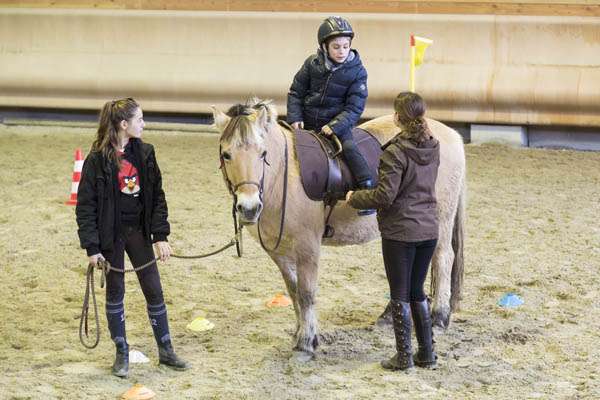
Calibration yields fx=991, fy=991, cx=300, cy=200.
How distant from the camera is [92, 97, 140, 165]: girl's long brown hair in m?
5.05

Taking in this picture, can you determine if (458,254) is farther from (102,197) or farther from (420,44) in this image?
(102,197)

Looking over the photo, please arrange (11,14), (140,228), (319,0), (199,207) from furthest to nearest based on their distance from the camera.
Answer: (11,14) → (319,0) → (199,207) → (140,228)

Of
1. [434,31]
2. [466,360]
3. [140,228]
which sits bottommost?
[466,360]

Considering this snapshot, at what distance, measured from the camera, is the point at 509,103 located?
11.2 m

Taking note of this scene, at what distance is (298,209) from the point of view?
18.2 ft

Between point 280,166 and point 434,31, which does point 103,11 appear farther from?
point 280,166

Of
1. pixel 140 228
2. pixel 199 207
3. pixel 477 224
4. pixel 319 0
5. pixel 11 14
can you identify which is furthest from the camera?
pixel 11 14

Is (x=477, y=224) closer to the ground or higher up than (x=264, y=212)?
closer to the ground

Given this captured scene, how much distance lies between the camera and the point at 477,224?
27.8 ft

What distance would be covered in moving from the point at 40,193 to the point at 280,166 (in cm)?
481

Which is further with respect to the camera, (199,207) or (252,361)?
(199,207)

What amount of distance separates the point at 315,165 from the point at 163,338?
1.28 m

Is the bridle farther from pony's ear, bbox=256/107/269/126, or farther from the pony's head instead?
pony's ear, bbox=256/107/269/126

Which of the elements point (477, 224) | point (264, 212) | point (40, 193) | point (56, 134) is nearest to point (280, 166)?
point (264, 212)
